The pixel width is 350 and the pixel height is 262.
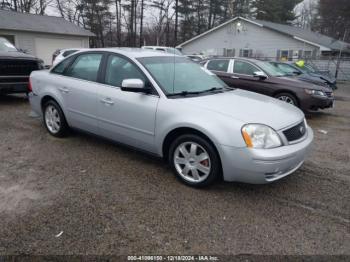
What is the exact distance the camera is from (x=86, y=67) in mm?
4559

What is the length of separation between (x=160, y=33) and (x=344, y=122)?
3469cm

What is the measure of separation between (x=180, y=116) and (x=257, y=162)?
102cm

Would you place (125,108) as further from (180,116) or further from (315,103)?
Result: (315,103)

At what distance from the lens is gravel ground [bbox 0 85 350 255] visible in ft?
8.43

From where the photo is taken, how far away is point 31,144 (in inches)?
193

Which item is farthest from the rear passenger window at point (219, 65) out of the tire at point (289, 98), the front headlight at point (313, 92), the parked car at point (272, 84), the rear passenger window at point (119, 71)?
the rear passenger window at point (119, 71)

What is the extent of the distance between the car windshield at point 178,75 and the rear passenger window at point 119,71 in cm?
16

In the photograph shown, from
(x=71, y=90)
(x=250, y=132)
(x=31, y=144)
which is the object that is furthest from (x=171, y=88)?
(x=31, y=144)

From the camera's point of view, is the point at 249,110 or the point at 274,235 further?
the point at 249,110

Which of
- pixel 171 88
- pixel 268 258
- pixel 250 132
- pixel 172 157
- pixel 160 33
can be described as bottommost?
pixel 268 258

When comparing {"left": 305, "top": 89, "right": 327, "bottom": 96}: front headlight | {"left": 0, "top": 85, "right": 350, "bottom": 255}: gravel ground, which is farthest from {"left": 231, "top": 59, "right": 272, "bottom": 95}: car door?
{"left": 0, "top": 85, "right": 350, "bottom": 255}: gravel ground

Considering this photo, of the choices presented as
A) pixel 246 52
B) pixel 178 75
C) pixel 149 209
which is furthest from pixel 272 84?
pixel 246 52

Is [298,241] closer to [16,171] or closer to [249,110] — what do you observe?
[249,110]

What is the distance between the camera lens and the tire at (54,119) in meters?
4.95
